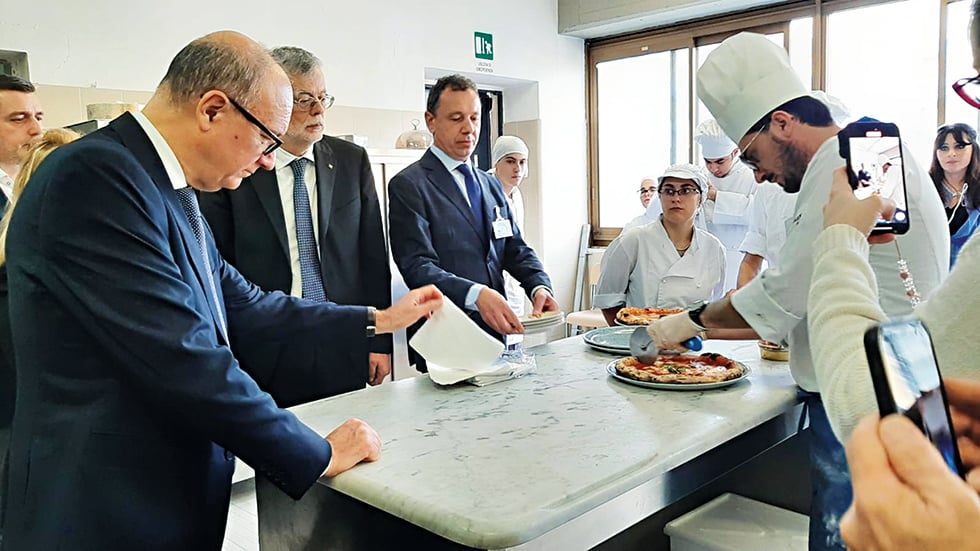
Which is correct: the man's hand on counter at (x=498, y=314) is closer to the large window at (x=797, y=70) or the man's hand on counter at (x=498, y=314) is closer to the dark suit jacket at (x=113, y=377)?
the dark suit jacket at (x=113, y=377)

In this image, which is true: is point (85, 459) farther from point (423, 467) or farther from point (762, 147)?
point (762, 147)

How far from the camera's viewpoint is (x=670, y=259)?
270 cm

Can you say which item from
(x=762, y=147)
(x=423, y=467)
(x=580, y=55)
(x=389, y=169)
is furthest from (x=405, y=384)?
(x=580, y=55)

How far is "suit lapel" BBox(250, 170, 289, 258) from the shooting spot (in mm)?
2133

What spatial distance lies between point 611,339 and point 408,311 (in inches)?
27.6

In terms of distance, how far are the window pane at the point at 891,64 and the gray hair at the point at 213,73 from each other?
4419 millimetres

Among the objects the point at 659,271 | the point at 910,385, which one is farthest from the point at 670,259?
the point at 910,385

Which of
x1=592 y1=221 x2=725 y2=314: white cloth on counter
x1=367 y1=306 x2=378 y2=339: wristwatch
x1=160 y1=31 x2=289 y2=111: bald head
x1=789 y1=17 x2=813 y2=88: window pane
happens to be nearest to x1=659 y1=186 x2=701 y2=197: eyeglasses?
x1=592 y1=221 x2=725 y2=314: white cloth on counter

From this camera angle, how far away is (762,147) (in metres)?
Result: 1.62

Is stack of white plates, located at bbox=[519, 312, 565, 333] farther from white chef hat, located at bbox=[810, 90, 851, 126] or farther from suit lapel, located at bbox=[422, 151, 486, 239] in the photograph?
white chef hat, located at bbox=[810, 90, 851, 126]

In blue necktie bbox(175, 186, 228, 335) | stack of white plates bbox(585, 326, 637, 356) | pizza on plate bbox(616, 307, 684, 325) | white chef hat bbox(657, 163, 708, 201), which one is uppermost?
white chef hat bbox(657, 163, 708, 201)

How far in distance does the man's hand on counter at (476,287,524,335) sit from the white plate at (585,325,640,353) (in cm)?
29

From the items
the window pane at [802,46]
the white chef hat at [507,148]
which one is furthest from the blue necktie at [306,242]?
the window pane at [802,46]

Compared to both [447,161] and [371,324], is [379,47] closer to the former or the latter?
[447,161]
